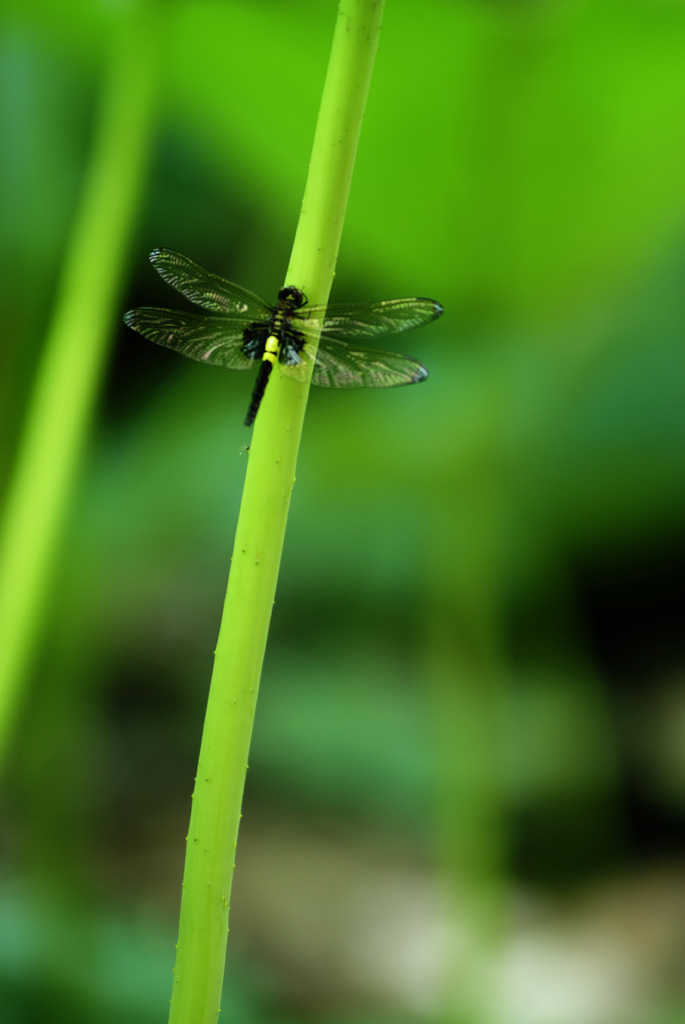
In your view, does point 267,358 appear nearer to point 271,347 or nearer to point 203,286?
point 271,347

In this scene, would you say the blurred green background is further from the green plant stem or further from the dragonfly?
the green plant stem

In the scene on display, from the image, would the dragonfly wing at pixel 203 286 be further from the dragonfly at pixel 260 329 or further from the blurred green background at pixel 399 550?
the blurred green background at pixel 399 550

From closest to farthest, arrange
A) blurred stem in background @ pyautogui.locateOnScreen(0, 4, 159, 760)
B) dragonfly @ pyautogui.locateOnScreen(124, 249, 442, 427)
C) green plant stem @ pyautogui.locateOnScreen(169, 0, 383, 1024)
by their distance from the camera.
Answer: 1. green plant stem @ pyautogui.locateOnScreen(169, 0, 383, 1024)
2. dragonfly @ pyautogui.locateOnScreen(124, 249, 442, 427)
3. blurred stem in background @ pyautogui.locateOnScreen(0, 4, 159, 760)

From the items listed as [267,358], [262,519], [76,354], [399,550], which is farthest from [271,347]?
[399,550]

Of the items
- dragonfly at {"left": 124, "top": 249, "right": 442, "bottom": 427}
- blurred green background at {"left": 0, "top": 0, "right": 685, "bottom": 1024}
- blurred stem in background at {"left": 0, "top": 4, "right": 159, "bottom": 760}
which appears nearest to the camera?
dragonfly at {"left": 124, "top": 249, "right": 442, "bottom": 427}

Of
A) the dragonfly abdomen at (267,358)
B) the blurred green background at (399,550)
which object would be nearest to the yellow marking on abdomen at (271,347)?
the dragonfly abdomen at (267,358)

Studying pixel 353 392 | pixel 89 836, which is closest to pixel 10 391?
pixel 353 392

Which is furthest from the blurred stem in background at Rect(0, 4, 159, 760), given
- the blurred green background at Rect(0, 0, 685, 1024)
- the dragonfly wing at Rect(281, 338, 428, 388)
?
the dragonfly wing at Rect(281, 338, 428, 388)
